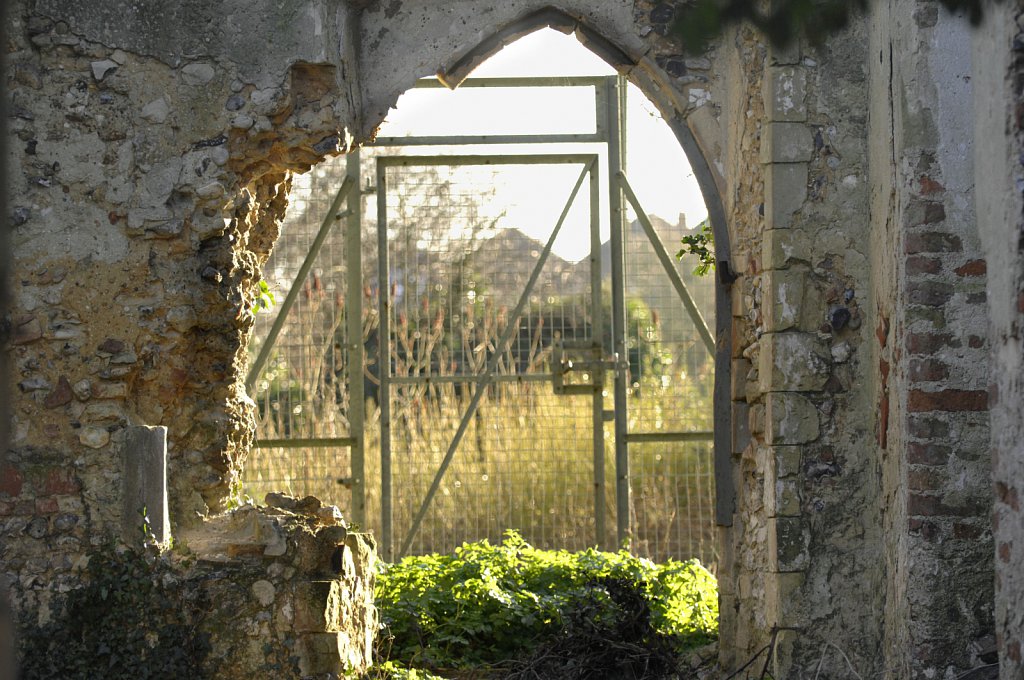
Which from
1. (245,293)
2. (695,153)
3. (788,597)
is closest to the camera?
(788,597)

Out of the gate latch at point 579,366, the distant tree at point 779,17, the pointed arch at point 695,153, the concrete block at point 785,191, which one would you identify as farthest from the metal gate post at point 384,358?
the distant tree at point 779,17

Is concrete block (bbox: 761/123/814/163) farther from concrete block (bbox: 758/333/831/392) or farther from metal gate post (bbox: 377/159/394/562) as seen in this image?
metal gate post (bbox: 377/159/394/562)

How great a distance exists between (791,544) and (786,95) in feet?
5.71

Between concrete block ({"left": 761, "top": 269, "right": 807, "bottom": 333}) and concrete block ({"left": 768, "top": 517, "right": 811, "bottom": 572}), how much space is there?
0.75 m

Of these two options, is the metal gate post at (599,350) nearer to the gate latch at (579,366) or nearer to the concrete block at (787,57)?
the gate latch at (579,366)

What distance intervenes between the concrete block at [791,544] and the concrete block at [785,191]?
1.15 meters

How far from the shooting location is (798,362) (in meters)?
4.64

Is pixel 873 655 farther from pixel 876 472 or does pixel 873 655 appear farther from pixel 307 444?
pixel 307 444

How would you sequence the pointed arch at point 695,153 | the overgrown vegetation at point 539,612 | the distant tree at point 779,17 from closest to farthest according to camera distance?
the distant tree at point 779,17 → the overgrown vegetation at point 539,612 → the pointed arch at point 695,153

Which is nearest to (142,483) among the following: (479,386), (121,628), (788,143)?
(121,628)

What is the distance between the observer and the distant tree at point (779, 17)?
3018mm

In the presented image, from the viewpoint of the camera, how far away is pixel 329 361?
7098 mm

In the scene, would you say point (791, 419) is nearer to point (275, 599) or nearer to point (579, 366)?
point (275, 599)

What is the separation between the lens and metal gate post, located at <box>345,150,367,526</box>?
22.9 ft
